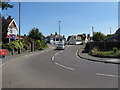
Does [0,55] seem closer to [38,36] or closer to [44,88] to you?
[44,88]

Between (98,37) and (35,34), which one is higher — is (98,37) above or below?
above

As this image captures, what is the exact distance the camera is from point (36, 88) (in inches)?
219

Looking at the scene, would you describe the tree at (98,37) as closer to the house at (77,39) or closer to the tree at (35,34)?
the house at (77,39)

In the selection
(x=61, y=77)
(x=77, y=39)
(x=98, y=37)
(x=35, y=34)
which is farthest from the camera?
(x=77, y=39)

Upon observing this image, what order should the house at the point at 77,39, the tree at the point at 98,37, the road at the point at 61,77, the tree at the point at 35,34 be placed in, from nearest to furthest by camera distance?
the road at the point at 61,77 < the tree at the point at 35,34 < the tree at the point at 98,37 < the house at the point at 77,39

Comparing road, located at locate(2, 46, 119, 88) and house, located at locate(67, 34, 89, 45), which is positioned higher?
house, located at locate(67, 34, 89, 45)

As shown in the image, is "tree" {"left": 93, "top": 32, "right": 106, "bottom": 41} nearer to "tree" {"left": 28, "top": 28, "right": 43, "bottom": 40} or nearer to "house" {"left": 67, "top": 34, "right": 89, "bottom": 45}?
"house" {"left": 67, "top": 34, "right": 89, "bottom": 45}

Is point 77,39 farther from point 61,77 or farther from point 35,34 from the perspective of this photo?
point 61,77

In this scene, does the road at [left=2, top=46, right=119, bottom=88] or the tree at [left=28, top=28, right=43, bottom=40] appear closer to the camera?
the road at [left=2, top=46, right=119, bottom=88]

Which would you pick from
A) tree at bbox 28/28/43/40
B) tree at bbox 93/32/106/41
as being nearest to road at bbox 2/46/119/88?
tree at bbox 28/28/43/40

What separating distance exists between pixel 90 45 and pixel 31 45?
13.1 meters

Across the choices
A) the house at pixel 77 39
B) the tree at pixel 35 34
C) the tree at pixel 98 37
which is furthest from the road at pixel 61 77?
the house at pixel 77 39

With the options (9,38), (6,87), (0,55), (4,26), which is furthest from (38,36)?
(6,87)

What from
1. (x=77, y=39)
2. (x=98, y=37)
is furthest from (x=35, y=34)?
(x=77, y=39)
